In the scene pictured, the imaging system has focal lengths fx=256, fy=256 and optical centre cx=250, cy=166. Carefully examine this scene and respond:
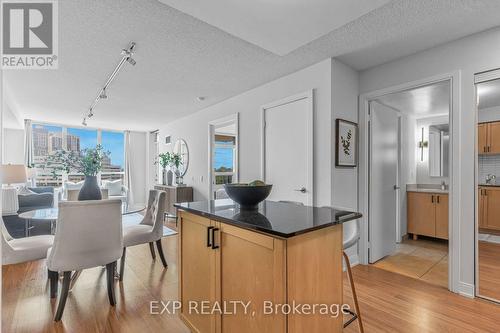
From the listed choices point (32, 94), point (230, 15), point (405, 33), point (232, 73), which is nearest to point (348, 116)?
point (405, 33)

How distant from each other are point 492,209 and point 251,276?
3.31 meters

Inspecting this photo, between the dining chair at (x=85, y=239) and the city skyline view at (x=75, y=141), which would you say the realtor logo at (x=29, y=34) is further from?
the city skyline view at (x=75, y=141)

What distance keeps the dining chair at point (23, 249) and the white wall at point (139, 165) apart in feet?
19.3

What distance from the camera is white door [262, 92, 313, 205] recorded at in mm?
3166

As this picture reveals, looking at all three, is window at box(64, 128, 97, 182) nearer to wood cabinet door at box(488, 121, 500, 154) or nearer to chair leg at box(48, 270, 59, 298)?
chair leg at box(48, 270, 59, 298)

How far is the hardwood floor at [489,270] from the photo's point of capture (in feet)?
8.20

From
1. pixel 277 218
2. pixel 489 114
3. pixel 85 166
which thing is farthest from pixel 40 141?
pixel 489 114

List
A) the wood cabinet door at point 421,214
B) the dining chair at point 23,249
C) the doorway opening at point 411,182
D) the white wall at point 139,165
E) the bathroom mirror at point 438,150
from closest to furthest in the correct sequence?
the dining chair at point 23,249
the doorway opening at point 411,182
the wood cabinet door at point 421,214
the bathroom mirror at point 438,150
the white wall at point 139,165

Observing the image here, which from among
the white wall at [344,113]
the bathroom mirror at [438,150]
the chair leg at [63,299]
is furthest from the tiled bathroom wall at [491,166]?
the chair leg at [63,299]

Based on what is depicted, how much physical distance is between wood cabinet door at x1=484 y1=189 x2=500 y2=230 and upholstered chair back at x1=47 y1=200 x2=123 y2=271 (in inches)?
158

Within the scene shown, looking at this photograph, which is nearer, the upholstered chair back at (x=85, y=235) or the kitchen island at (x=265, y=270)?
the kitchen island at (x=265, y=270)

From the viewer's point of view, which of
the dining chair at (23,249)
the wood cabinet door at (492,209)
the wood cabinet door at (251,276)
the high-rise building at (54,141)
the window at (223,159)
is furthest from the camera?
the high-rise building at (54,141)

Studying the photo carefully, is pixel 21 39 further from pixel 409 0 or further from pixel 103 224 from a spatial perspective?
pixel 409 0

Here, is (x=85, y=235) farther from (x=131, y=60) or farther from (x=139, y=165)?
(x=139, y=165)
